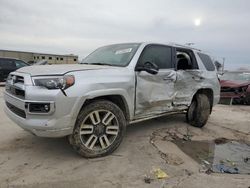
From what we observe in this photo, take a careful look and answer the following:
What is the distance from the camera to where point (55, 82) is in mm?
3117

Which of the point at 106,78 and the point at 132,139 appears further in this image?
the point at 132,139

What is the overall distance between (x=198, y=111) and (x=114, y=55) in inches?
95.6

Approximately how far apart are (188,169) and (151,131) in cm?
173

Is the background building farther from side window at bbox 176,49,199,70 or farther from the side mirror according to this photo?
the side mirror

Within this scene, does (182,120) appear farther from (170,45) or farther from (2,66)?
(2,66)

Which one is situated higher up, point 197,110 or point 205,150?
point 197,110

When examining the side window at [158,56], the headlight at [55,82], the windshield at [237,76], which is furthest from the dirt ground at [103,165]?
the windshield at [237,76]

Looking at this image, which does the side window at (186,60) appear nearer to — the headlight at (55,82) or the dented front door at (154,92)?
the dented front door at (154,92)

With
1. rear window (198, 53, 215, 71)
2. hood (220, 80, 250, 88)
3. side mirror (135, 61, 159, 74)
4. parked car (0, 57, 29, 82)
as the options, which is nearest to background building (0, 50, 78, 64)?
parked car (0, 57, 29, 82)

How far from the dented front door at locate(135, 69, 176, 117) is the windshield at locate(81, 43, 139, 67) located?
39 cm

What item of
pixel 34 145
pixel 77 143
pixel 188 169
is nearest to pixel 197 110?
pixel 188 169

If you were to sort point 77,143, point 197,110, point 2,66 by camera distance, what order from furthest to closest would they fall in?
point 2,66 < point 197,110 < point 77,143

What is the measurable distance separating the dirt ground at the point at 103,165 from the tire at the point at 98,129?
0.17 metres

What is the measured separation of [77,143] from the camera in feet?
11.2
